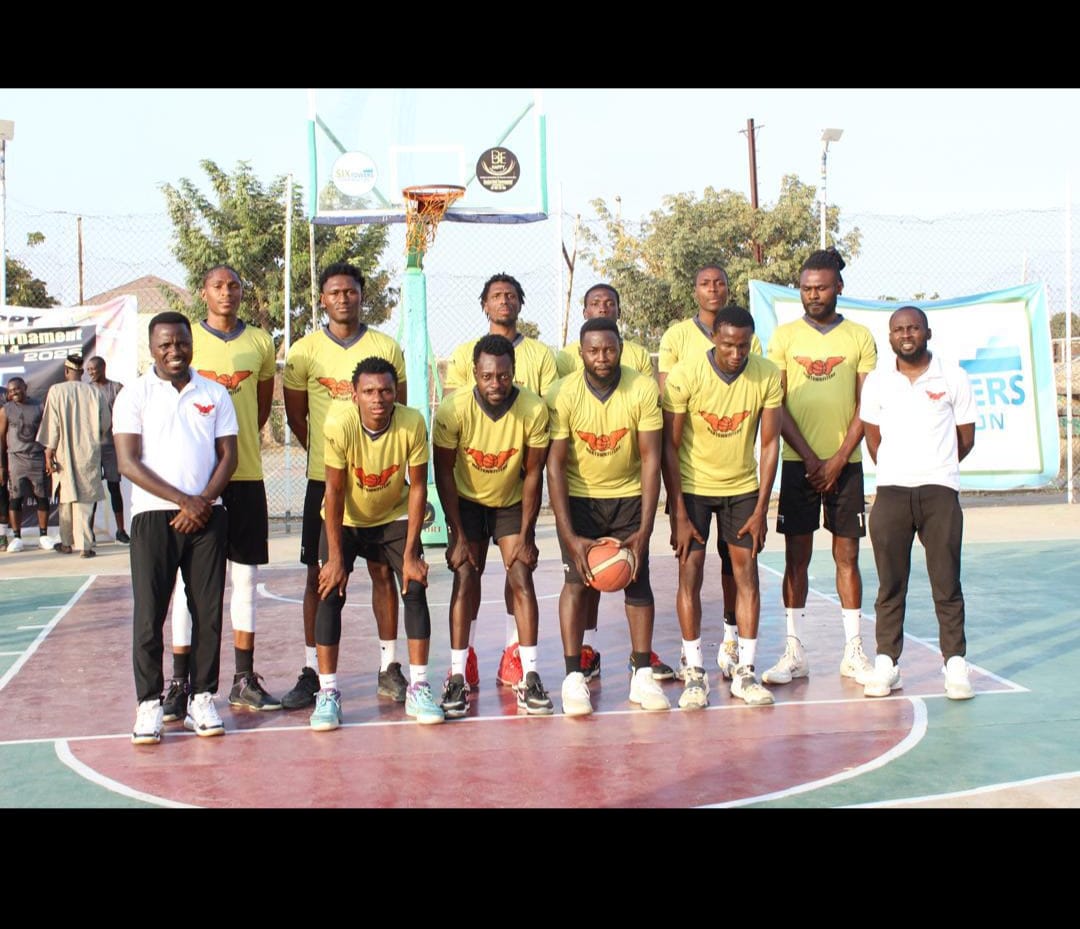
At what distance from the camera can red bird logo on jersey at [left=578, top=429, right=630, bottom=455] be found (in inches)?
241

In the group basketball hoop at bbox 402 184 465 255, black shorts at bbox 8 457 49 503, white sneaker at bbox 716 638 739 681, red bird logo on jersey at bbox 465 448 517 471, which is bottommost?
→ white sneaker at bbox 716 638 739 681

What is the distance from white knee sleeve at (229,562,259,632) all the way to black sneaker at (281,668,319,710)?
1.23 ft

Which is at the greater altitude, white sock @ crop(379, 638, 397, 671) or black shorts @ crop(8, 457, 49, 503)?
black shorts @ crop(8, 457, 49, 503)

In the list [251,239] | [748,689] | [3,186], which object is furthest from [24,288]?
[748,689]

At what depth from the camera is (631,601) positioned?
20.3 feet

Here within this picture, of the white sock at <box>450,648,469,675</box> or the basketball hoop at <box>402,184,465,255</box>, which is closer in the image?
the white sock at <box>450,648,469,675</box>

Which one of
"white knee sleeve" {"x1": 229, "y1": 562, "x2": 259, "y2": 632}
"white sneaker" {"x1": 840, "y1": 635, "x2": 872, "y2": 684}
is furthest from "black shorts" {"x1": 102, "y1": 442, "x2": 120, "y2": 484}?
"white sneaker" {"x1": 840, "y1": 635, "x2": 872, "y2": 684}

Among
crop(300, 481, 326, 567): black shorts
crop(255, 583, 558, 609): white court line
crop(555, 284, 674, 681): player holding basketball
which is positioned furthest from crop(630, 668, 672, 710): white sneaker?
crop(255, 583, 558, 609): white court line

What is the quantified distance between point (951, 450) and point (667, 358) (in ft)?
5.43

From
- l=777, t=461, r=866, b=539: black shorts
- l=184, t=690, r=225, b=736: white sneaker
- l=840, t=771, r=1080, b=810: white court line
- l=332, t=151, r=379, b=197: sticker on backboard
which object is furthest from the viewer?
l=332, t=151, r=379, b=197: sticker on backboard

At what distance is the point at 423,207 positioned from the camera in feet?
38.2

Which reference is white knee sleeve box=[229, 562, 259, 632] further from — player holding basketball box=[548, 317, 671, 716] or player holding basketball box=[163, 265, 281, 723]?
player holding basketball box=[548, 317, 671, 716]

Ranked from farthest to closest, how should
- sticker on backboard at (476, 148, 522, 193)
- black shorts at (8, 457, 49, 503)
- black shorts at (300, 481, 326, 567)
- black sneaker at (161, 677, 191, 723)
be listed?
black shorts at (8, 457, 49, 503) < sticker on backboard at (476, 148, 522, 193) < black shorts at (300, 481, 326, 567) < black sneaker at (161, 677, 191, 723)

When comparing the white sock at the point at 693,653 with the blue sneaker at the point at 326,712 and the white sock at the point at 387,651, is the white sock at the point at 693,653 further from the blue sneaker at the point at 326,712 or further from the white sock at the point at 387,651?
the blue sneaker at the point at 326,712
